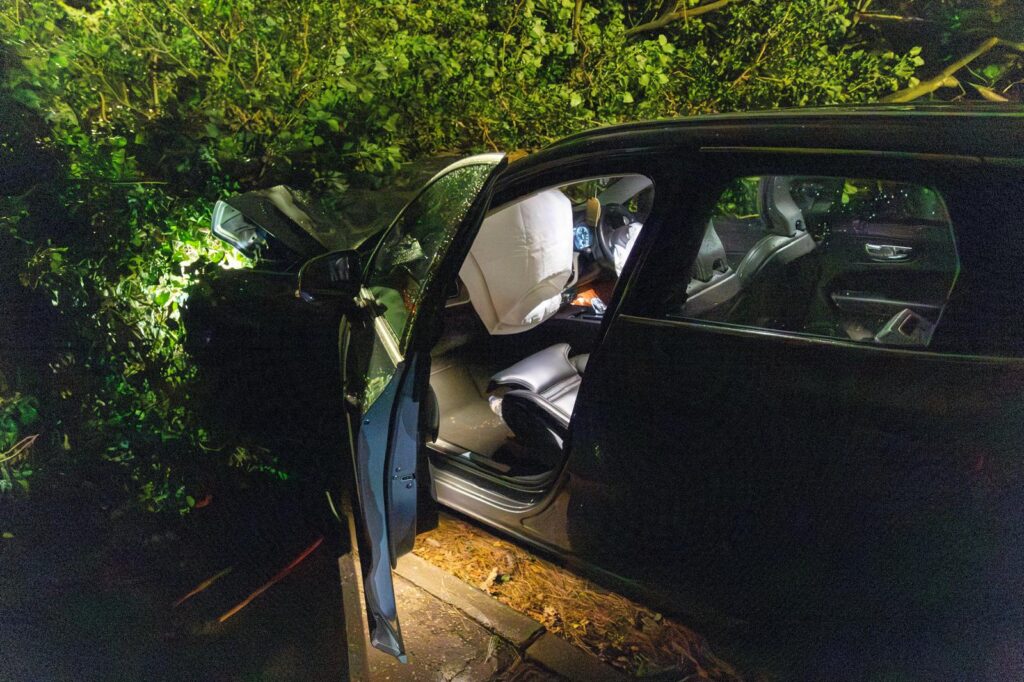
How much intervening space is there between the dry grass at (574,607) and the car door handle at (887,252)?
5.03ft

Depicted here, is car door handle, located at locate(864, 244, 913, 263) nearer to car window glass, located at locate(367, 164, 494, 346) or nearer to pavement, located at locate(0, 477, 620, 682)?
car window glass, located at locate(367, 164, 494, 346)

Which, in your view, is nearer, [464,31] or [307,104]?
[307,104]

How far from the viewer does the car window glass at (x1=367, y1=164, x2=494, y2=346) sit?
190 centimetres

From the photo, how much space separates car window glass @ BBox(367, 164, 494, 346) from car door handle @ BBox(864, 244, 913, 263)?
1515 mm

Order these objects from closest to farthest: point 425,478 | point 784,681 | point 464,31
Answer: point 784,681 → point 425,478 → point 464,31

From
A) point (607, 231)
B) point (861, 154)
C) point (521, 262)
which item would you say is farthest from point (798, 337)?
point (607, 231)

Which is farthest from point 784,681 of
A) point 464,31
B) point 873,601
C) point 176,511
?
point 464,31

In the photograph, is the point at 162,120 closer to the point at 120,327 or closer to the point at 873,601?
the point at 120,327

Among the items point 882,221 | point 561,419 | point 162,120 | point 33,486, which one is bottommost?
point 33,486

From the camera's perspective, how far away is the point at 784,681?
1.81 metres

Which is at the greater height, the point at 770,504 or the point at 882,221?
the point at 882,221

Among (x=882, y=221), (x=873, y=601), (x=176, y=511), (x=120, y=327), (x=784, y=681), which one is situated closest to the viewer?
(x=873, y=601)

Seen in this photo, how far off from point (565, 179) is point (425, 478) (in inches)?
42.9

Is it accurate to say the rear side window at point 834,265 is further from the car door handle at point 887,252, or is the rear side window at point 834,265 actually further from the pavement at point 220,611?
the pavement at point 220,611
